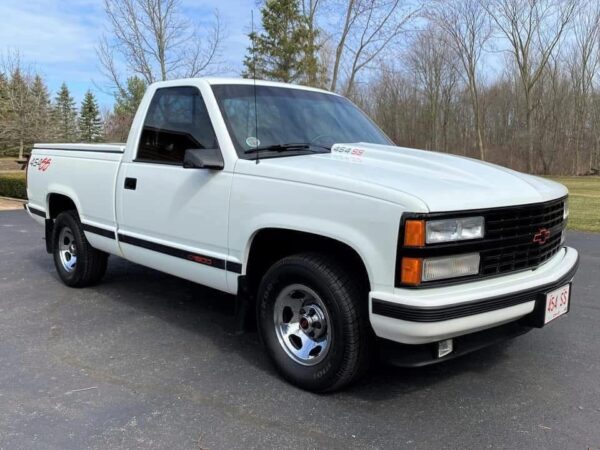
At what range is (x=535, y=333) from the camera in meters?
4.40

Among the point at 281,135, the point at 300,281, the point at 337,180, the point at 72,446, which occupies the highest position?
the point at 281,135

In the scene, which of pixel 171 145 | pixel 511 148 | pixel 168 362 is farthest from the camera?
pixel 511 148

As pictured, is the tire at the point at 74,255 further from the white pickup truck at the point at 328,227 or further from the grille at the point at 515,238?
the grille at the point at 515,238

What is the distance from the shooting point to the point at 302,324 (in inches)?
134

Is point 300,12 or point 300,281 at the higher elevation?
point 300,12

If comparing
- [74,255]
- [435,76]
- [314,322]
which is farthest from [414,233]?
[435,76]

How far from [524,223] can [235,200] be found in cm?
176

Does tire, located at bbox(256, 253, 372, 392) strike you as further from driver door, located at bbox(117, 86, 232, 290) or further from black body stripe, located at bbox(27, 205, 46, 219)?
black body stripe, located at bbox(27, 205, 46, 219)

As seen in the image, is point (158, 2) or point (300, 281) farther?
point (158, 2)

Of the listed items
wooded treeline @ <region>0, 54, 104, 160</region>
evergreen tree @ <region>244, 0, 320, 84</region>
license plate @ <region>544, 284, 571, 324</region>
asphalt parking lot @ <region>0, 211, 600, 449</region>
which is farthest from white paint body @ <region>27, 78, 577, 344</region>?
wooded treeline @ <region>0, 54, 104, 160</region>

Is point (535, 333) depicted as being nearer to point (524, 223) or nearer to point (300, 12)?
point (524, 223)

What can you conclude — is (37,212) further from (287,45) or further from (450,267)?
(287,45)

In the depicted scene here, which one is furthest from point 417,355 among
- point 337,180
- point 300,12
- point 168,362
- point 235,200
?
point 300,12

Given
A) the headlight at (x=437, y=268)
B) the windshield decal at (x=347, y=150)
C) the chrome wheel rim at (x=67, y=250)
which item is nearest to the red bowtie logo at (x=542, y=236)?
the headlight at (x=437, y=268)
